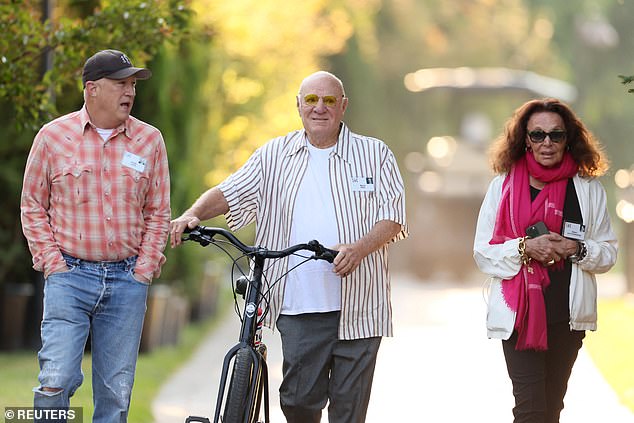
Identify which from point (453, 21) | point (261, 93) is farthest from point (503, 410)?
point (453, 21)

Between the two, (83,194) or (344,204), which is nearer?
(83,194)

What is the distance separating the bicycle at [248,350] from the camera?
650 centimetres

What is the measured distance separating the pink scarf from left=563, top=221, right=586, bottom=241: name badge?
0.14 ft

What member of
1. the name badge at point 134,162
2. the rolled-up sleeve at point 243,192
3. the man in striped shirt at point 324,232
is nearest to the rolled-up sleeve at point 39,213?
the name badge at point 134,162

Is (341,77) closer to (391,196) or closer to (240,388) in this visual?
(391,196)

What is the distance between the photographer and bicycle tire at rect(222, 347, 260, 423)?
255 inches

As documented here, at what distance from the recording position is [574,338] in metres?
7.39

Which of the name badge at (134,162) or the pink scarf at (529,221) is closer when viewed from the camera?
the name badge at (134,162)

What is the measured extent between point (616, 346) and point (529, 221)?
355 inches

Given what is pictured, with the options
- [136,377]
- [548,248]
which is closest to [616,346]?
[136,377]

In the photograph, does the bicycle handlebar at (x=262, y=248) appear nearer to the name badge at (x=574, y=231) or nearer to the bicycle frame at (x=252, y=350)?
the bicycle frame at (x=252, y=350)

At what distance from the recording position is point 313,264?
24.5 feet

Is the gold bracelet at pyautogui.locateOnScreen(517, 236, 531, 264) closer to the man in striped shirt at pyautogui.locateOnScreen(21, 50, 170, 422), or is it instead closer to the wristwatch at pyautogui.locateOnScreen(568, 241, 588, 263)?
the wristwatch at pyautogui.locateOnScreen(568, 241, 588, 263)

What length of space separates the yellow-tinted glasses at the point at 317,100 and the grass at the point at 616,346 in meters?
4.77
